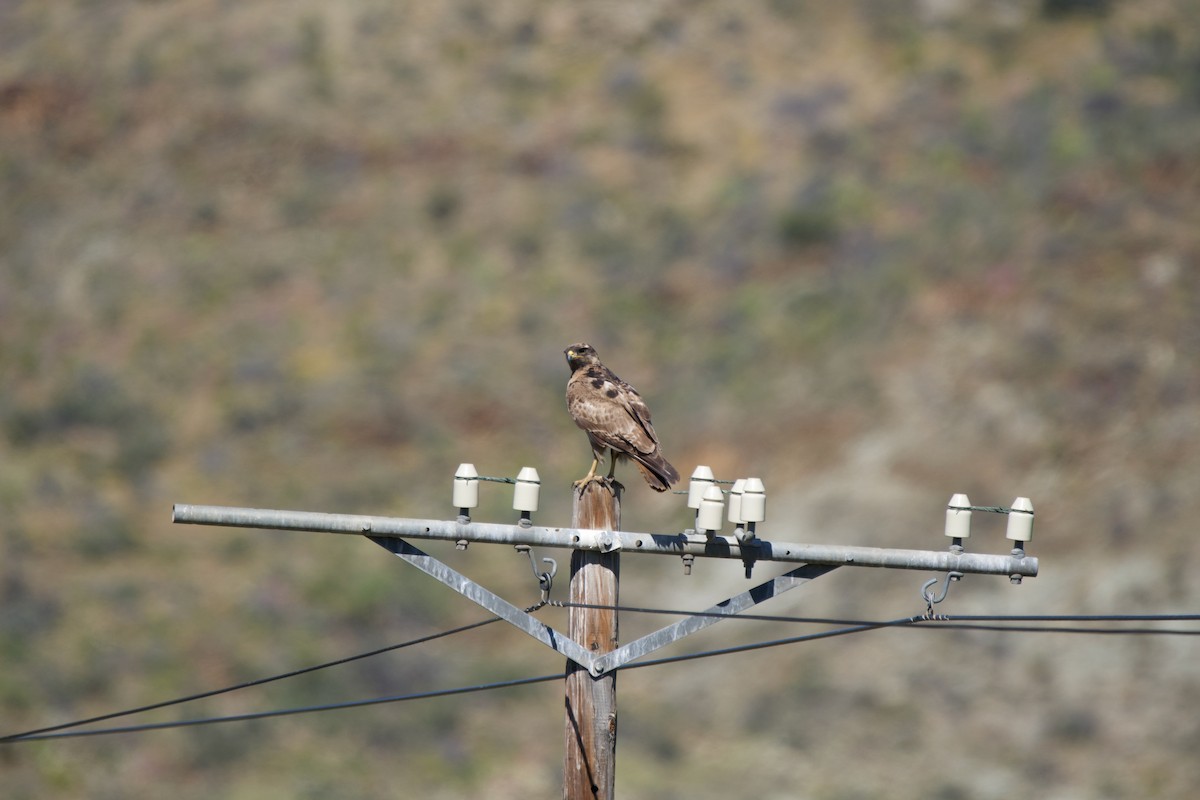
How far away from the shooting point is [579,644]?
9836 millimetres

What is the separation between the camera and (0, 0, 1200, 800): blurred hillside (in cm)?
2428

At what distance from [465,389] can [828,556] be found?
74.3ft

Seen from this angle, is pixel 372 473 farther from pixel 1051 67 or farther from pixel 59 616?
pixel 1051 67

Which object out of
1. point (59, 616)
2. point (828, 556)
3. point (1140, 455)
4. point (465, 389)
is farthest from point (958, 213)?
point (828, 556)

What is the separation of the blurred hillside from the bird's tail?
44.5 feet

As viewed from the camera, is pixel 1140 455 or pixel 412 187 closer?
pixel 1140 455

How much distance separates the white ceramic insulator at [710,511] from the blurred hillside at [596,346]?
14207 millimetres

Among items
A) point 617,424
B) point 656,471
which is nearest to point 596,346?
point 617,424

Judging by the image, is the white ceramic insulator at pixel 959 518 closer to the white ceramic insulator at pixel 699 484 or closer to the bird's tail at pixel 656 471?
the white ceramic insulator at pixel 699 484

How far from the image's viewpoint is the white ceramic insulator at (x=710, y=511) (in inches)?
389

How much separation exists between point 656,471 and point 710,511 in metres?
0.94

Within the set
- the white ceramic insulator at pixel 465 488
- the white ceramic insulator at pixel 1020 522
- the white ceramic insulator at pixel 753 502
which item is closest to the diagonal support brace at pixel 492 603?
the white ceramic insulator at pixel 465 488

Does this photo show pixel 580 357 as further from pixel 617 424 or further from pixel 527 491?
pixel 527 491

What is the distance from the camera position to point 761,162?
36.0 meters
